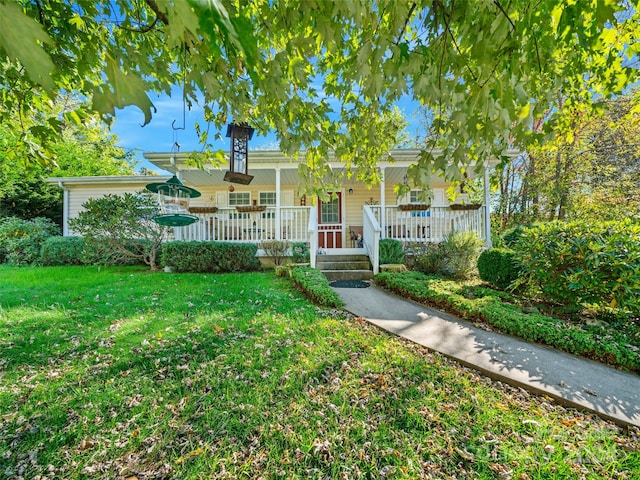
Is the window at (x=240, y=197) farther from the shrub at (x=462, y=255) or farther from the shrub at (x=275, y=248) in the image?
the shrub at (x=462, y=255)

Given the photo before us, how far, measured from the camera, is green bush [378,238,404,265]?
24.6ft

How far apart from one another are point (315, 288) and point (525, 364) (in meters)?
3.08

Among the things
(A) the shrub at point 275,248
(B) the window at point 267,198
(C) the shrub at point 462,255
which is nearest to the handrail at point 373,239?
(C) the shrub at point 462,255

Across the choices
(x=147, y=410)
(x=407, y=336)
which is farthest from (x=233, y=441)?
(x=407, y=336)

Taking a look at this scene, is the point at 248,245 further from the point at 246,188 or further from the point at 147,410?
the point at 147,410

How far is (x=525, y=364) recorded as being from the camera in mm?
2918

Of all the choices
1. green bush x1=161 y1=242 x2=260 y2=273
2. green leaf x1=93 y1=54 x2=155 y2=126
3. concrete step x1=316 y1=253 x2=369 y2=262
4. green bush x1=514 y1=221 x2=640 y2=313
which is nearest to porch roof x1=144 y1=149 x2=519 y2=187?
green bush x1=161 y1=242 x2=260 y2=273

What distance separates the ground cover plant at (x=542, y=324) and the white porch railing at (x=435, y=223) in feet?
9.87

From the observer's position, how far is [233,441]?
1.86 metres

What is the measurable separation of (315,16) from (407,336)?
3.41m

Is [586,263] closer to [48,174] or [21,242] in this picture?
[21,242]

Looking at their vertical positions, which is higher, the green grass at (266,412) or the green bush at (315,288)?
the green bush at (315,288)

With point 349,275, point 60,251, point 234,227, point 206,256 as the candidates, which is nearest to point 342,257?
point 349,275

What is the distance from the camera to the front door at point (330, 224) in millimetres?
10516
